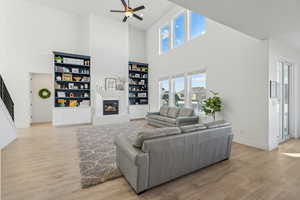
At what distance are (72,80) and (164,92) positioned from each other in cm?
475

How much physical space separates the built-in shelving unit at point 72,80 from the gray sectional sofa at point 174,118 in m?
3.61

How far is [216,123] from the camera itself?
8.53 feet

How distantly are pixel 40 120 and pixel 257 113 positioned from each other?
9171mm

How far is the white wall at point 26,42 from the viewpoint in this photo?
556cm

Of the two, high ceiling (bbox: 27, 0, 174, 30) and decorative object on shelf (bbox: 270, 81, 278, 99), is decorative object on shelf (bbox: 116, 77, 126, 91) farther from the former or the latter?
decorative object on shelf (bbox: 270, 81, 278, 99)

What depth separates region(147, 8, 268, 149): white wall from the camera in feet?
11.2

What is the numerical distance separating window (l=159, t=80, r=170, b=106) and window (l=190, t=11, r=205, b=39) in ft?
8.62

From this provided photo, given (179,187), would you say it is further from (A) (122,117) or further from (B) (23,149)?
→ (A) (122,117)

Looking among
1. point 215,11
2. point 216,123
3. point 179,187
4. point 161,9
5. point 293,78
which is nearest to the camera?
point 179,187

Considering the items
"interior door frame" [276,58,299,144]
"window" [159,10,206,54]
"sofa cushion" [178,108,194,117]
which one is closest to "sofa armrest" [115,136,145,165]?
"sofa cushion" [178,108,194,117]

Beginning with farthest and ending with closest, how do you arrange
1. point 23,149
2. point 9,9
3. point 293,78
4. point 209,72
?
point 9,9, point 209,72, point 293,78, point 23,149

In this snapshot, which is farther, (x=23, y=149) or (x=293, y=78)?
(x=293, y=78)

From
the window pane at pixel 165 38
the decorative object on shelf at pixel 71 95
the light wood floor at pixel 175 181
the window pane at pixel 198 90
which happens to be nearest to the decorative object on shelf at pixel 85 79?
the decorative object on shelf at pixel 71 95

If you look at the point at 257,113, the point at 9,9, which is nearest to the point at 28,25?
the point at 9,9
